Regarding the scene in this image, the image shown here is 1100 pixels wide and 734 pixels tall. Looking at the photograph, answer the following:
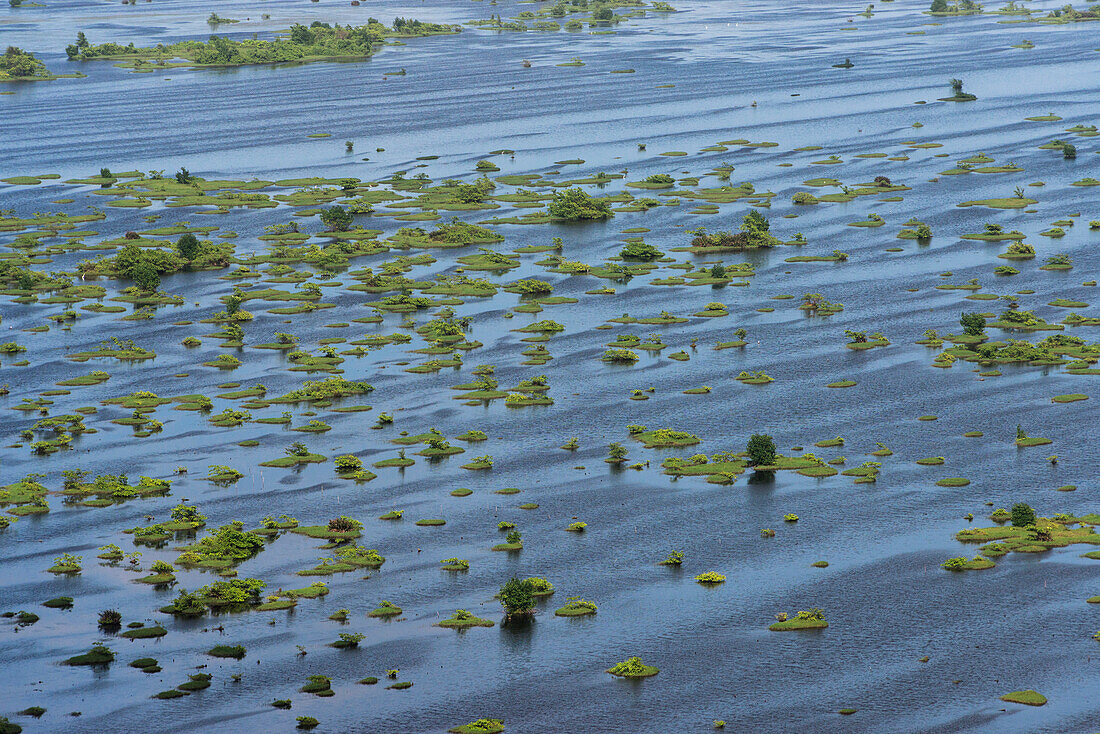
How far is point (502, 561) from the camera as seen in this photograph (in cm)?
6762

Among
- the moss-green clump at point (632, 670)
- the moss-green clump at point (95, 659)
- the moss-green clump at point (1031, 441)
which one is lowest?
the moss-green clump at point (632, 670)

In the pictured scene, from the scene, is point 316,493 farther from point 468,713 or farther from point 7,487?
point 468,713

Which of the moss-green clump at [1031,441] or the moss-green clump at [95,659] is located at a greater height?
the moss-green clump at [1031,441]

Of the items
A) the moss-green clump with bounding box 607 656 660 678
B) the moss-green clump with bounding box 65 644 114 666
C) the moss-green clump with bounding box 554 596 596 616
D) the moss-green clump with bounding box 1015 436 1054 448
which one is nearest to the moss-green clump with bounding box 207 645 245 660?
the moss-green clump with bounding box 65 644 114 666

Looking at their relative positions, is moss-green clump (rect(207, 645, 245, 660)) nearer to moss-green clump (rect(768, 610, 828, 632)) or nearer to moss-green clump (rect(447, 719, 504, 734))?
moss-green clump (rect(447, 719, 504, 734))

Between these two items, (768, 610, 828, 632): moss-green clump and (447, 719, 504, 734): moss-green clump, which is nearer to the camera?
(447, 719, 504, 734): moss-green clump

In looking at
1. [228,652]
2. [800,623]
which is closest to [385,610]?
[228,652]

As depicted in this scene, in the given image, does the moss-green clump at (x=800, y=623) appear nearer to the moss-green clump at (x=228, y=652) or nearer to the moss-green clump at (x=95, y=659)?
the moss-green clump at (x=228, y=652)

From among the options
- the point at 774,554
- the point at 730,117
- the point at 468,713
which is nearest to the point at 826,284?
the point at 774,554

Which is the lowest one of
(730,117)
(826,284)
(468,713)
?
(468,713)

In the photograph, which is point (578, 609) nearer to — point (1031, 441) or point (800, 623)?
point (800, 623)

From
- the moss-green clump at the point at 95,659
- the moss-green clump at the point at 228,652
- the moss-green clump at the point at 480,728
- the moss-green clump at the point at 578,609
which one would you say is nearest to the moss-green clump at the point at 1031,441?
the moss-green clump at the point at 578,609

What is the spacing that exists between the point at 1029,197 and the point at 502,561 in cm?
9572

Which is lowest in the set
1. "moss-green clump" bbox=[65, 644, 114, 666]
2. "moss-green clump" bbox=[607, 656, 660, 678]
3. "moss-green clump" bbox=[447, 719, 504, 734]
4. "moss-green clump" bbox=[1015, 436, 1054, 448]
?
"moss-green clump" bbox=[447, 719, 504, 734]
